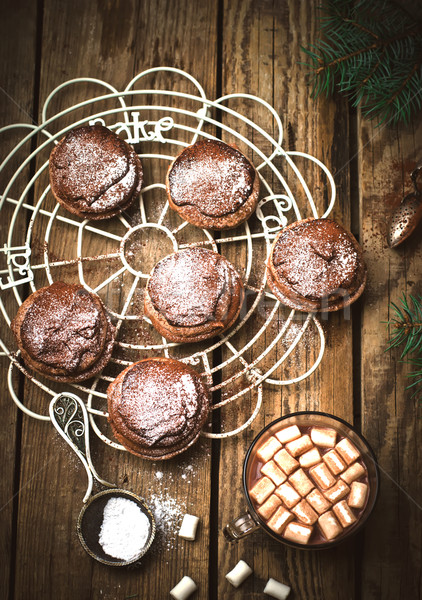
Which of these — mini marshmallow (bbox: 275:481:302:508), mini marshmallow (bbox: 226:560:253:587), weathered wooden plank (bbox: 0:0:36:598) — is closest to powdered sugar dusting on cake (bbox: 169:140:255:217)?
weathered wooden plank (bbox: 0:0:36:598)

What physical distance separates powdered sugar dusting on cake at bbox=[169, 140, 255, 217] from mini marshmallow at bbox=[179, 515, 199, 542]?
4.40 ft

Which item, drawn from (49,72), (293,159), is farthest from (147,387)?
(49,72)

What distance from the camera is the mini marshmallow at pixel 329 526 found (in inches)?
80.4

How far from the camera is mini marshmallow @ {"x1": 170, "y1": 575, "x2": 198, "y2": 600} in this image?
2.24 meters

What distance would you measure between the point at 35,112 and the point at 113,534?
80.5 inches

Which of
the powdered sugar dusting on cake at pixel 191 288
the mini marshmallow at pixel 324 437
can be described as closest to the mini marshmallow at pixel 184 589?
the mini marshmallow at pixel 324 437

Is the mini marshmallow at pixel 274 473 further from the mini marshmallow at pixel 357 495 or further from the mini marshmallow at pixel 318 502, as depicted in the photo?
the mini marshmallow at pixel 357 495

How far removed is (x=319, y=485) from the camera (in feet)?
6.94

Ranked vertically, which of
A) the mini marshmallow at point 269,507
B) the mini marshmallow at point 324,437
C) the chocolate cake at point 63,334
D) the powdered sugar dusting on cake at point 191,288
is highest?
the powdered sugar dusting on cake at point 191,288

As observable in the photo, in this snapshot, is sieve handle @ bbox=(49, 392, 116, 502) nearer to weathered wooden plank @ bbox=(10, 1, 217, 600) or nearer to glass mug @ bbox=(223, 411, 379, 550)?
weathered wooden plank @ bbox=(10, 1, 217, 600)

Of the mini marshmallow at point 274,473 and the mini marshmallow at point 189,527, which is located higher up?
the mini marshmallow at point 274,473

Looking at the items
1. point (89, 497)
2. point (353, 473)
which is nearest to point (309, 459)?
point (353, 473)

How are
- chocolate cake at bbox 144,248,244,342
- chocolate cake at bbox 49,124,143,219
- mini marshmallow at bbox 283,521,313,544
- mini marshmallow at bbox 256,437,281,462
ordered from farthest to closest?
chocolate cake at bbox 49,124,143,219
chocolate cake at bbox 144,248,244,342
mini marshmallow at bbox 256,437,281,462
mini marshmallow at bbox 283,521,313,544

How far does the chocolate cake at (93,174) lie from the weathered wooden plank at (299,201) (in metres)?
0.72
